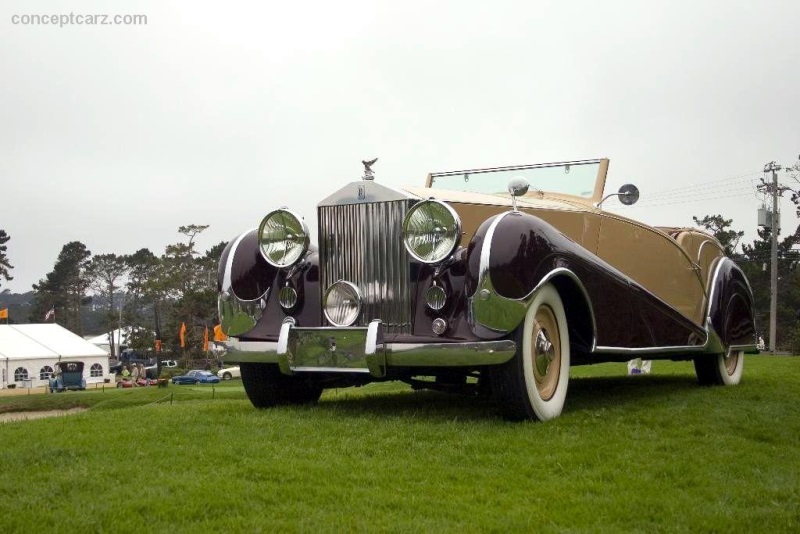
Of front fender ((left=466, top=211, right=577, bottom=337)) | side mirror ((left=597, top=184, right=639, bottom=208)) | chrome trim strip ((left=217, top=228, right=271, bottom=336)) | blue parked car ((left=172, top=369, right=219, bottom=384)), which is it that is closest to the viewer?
front fender ((left=466, top=211, right=577, bottom=337))

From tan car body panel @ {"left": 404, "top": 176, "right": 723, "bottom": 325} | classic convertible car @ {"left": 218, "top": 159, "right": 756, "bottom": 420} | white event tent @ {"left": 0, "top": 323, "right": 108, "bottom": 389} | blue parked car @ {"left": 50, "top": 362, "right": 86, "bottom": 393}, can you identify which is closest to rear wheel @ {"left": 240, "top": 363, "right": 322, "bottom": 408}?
classic convertible car @ {"left": 218, "top": 159, "right": 756, "bottom": 420}

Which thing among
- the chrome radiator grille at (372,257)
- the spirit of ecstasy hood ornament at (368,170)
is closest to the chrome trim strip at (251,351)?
the chrome radiator grille at (372,257)

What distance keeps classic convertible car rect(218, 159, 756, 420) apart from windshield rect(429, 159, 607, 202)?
92 cm

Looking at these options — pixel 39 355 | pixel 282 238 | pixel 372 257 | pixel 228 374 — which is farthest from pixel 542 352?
pixel 228 374

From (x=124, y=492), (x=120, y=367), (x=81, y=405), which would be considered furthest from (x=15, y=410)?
(x=120, y=367)

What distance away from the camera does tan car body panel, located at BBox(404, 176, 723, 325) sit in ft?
21.9

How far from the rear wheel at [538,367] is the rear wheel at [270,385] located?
1959mm

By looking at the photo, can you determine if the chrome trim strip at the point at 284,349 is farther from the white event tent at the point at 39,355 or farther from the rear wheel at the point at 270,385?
the white event tent at the point at 39,355

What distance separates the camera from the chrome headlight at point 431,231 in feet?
19.0

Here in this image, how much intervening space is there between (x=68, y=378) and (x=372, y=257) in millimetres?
33974

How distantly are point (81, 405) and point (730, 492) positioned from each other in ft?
58.6

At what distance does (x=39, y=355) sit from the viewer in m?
38.8

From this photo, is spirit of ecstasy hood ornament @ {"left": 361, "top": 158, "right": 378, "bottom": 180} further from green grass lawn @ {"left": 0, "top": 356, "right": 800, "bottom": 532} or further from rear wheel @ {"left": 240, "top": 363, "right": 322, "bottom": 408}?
green grass lawn @ {"left": 0, "top": 356, "right": 800, "bottom": 532}

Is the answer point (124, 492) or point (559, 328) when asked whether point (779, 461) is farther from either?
point (124, 492)
